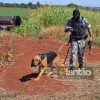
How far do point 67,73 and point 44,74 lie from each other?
63 centimetres

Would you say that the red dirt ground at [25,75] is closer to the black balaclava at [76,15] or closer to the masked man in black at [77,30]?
the masked man in black at [77,30]

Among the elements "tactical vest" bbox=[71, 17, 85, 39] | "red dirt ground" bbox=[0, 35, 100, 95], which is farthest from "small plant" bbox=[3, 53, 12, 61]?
"tactical vest" bbox=[71, 17, 85, 39]

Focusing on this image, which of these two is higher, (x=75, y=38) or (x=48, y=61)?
(x=75, y=38)

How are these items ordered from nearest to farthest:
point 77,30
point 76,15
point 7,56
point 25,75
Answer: point 76,15, point 77,30, point 25,75, point 7,56

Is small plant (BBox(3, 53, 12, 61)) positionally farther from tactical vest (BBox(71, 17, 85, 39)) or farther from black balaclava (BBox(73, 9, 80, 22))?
black balaclava (BBox(73, 9, 80, 22))

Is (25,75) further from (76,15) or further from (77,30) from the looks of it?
(76,15)

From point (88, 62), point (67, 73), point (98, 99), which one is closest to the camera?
point (98, 99)

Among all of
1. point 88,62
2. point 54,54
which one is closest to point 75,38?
point 54,54

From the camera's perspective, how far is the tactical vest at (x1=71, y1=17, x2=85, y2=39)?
9.02 m

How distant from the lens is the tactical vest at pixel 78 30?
902cm

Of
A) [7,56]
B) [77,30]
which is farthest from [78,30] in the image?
[7,56]

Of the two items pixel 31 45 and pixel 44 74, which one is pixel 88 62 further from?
pixel 31 45

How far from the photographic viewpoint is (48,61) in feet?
30.4

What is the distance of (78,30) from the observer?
9.07m
